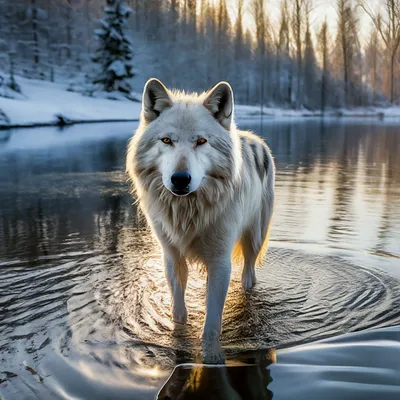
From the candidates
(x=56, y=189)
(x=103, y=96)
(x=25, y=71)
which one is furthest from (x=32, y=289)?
(x=25, y=71)

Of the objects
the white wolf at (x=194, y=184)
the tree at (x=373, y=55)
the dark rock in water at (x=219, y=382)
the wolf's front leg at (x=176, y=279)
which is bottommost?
the dark rock in water at (x=219, y=382)

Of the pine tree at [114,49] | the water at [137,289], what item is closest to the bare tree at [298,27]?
the pine tree at [114,49]

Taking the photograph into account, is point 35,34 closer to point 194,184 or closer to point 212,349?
point 194,184

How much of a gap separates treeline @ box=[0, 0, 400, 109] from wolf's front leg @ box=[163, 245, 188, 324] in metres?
52.9

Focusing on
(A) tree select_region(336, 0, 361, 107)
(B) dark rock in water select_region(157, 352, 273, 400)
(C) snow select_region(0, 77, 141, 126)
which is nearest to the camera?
(B) dark rock in water select_region(157, 352, 273, 400)

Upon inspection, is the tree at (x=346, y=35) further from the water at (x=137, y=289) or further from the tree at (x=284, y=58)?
the water at (x=137, y=289)

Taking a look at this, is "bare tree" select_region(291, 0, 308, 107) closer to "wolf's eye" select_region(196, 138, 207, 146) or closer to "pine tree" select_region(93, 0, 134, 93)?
"pine tree" select_region(93, 0, 134, 93)

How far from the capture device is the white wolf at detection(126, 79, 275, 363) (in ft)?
10.6

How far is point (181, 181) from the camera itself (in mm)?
3027

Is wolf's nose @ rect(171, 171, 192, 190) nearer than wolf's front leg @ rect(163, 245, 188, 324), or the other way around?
wolf's nose @ rect(171, 171, 192, 190)

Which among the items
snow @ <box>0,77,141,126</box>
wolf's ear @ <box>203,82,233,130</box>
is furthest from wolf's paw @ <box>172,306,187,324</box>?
snow @ <box>0,77,141,126</box>

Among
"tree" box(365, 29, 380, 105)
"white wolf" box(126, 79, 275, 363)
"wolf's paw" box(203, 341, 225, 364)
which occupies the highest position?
"tree" box(365, 29, 380, 105)

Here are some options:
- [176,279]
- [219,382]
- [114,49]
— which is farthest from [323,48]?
[219,382]

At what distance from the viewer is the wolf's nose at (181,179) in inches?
119
